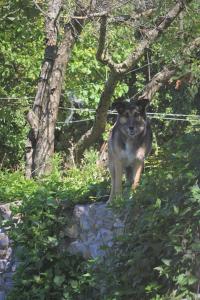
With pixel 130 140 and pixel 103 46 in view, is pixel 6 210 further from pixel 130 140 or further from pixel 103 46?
pixel 103 46

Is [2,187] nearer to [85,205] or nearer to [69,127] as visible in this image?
[85,205]

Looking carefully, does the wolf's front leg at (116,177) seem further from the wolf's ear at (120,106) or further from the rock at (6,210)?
the rock at (6,210)

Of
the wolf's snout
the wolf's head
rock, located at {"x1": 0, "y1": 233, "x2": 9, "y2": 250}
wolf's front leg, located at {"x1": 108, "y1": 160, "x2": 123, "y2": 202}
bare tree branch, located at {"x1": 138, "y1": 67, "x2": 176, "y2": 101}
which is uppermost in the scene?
bare tree branch, located at {"x1": 138, "y1": 67, "x2": 176, "y2": 101}

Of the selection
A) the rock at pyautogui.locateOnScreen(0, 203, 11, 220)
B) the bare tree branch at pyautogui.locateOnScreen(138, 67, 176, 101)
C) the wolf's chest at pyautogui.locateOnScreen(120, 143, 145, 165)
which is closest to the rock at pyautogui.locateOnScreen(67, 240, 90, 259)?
the wolf's chest at pyautogui.locateOnScreen(120, 143, 145, 165)

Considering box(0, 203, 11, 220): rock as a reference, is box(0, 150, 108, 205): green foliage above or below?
above

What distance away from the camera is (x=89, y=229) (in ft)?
31.6

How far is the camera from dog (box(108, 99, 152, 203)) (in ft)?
32.7

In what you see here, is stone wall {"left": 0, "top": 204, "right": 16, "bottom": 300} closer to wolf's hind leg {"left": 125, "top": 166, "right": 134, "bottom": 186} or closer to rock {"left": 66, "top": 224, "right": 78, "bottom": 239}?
rock {"left": 66, "top": 224, "right": 78, "bottom": 239}

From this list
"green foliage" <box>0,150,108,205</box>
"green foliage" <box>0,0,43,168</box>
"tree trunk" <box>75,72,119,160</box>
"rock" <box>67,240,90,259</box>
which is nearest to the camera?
"rock" <box>67,240,90,259</box>

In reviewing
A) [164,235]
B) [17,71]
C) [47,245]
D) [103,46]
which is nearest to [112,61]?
[103,46]

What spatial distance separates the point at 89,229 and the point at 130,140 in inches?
52.2

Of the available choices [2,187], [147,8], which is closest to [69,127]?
[147,8]

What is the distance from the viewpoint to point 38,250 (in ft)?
32.9

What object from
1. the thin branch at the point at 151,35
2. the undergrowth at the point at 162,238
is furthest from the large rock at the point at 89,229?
the thin branch at the point at 151,35
